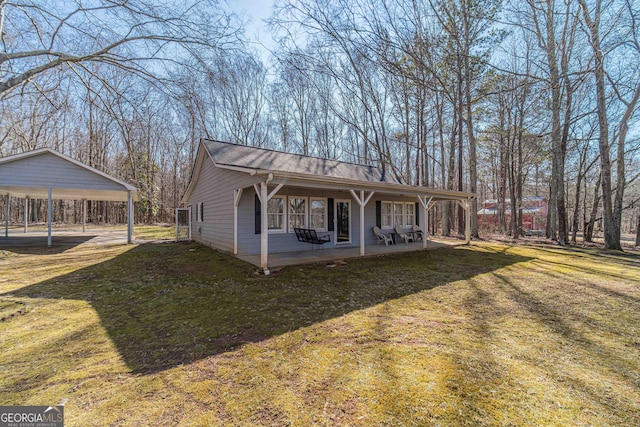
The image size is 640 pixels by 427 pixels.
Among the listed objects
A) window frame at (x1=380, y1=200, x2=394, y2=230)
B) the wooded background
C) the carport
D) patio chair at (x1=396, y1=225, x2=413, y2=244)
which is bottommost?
patio chair at (x1=396, y1=225, x2=413, y2=244)

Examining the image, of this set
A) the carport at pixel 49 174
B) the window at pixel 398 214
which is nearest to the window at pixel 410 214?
the window at pixel 398 214

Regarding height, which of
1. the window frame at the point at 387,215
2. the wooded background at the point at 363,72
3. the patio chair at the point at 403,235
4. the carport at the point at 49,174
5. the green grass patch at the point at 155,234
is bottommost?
the green grass patch at the point at 155,234

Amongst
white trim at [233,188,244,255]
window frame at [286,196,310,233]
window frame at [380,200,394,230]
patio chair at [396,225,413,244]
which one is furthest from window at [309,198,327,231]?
patio chair at [396,225,413,244]

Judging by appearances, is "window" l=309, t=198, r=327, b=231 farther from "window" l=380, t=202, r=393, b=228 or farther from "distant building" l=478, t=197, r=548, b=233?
"distant building" l=478, t=197, r=548, b=233

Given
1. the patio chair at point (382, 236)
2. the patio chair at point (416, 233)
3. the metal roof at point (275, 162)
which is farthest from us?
the patio chair at point (416, 233)

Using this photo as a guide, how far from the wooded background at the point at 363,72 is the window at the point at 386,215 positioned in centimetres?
446

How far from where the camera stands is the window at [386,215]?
11228 mm

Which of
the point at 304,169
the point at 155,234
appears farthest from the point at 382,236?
the point at 155,234

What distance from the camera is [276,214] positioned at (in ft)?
28.2

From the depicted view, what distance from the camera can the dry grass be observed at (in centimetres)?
199

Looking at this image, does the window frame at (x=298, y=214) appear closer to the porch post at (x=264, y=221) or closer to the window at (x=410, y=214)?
the porch post at (x=264, y=221)

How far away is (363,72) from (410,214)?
314 inches

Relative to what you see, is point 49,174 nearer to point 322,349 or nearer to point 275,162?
point 275,162

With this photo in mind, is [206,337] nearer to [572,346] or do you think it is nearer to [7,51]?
[572,346]
